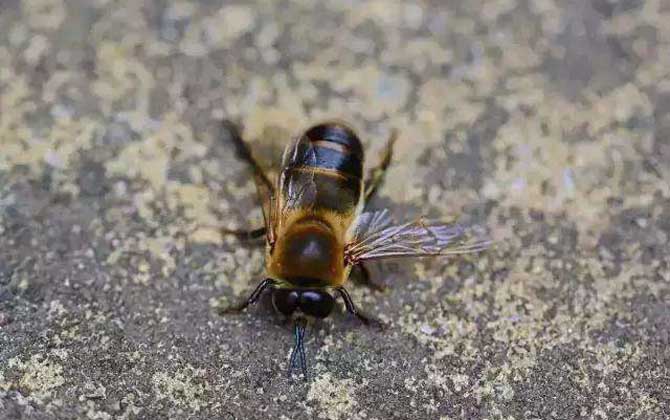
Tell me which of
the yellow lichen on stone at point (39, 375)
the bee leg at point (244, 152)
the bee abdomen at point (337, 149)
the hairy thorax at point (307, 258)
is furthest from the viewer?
the bee leg at point (244, 152)

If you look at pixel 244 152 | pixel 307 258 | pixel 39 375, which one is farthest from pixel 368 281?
pixel 39 375

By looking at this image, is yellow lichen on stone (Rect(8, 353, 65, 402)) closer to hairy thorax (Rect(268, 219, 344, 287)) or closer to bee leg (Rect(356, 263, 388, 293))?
hairy thorax (Rect(268, 219, 344, 287))

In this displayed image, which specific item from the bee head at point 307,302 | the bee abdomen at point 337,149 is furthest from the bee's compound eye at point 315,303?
the bee abdomen at point 337,149

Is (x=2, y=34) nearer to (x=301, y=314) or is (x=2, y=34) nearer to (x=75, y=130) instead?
(x=75, y=130)

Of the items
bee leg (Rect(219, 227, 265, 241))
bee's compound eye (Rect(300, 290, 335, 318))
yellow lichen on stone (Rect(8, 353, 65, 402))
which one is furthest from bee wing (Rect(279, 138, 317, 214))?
yellow lichen on stone (Rect(8, 353, 65, 402))

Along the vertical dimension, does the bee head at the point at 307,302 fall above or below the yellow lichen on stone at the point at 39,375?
above

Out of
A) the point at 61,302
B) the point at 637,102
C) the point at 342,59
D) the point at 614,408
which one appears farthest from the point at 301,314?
the point at 637,102

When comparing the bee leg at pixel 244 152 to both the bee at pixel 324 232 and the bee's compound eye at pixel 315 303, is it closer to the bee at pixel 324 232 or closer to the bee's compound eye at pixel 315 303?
the bee at pixel 324 232
